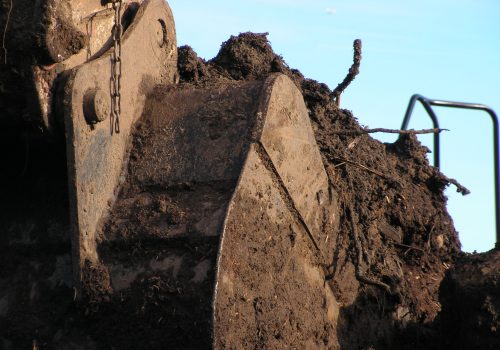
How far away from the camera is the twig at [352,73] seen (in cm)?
493

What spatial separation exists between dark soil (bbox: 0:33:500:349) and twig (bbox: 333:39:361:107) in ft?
0.26

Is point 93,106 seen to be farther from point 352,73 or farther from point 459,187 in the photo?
point 459,187

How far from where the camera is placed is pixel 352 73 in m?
5.03

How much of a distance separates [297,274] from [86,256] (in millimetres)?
794

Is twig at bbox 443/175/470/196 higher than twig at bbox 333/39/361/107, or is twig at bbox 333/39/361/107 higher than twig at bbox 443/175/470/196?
twig at bbox 333/39/361/107

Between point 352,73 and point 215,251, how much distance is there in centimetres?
221

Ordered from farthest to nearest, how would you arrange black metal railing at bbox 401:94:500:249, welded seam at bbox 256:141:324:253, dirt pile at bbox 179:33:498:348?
black metal railing at bbox 401:94:500:249 < dirt pile at bbox 179:33:498:348 < welded seam at bbox 256:141:324:253

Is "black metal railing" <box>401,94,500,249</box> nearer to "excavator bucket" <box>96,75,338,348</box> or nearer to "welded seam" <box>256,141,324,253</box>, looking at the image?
"excavator bucket" <box>96,75,338,348</box>

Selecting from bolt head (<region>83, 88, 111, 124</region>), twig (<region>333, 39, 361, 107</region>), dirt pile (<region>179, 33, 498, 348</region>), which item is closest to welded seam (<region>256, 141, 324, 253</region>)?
dirt pile (<region>179, 33, 498, 348</region>)

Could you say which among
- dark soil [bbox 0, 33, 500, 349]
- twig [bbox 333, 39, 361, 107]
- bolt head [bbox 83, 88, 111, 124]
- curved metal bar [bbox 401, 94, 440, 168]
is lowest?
dark soil [bbox 0, 33, 500, 349]

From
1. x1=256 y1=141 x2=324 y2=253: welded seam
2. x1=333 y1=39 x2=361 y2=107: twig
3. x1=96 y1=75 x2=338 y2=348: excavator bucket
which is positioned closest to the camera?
x1=96 y1=75 x2=338 y2=348: excavator bucket

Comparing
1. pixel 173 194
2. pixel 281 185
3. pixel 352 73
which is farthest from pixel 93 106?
pixel 352 73

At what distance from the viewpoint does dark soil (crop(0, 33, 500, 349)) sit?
3.07 metres

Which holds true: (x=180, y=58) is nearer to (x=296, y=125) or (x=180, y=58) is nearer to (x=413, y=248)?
(x=296, y=125)
